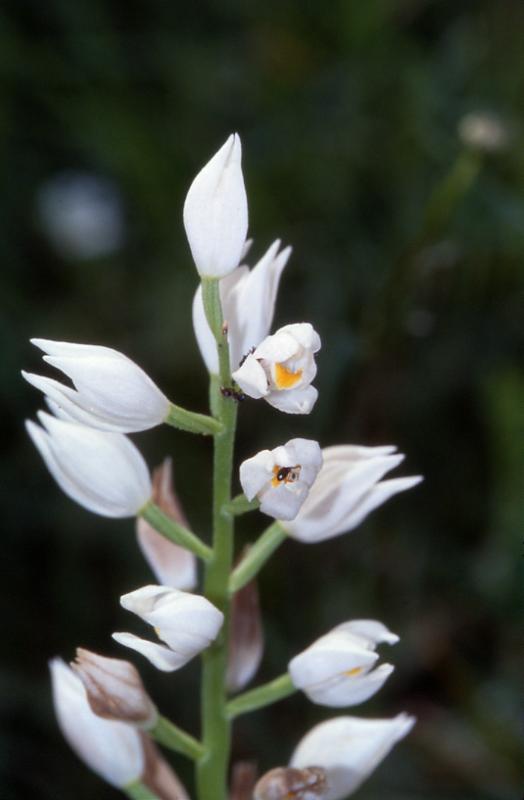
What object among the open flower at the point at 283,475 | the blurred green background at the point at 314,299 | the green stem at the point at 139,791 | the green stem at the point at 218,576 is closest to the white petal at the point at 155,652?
the green stem at the point at 218,576

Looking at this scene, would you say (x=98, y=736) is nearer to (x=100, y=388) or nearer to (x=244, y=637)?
(x=244, y=637)

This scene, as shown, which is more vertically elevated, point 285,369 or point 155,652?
point 285,369

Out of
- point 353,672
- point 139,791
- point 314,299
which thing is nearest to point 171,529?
point 353,672

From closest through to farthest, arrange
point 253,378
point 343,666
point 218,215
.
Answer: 1. point 253,378
2. point 218,215
3. point 343,666

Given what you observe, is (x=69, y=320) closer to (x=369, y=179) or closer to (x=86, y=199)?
(x=86, y=199)

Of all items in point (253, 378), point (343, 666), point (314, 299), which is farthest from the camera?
point (314, 299)

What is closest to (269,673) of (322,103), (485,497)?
(485,497)
